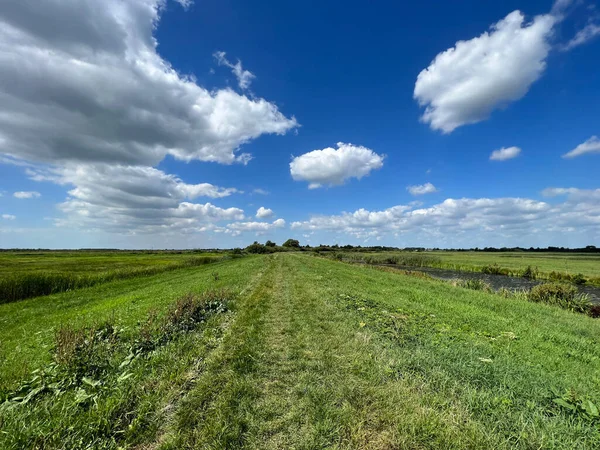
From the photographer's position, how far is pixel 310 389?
506cm

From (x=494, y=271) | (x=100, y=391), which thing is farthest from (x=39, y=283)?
(x=494, y=271)

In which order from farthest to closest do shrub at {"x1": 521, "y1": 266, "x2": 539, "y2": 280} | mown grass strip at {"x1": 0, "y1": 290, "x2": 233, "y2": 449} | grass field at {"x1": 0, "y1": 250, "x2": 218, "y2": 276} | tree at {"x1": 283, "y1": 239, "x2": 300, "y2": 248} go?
tree at {"x1": 283, "y1": 239, "x2": 300, "y2": 248} → shrub at {"x1": 521, "y1": 266, "x2": 539, "y2": 280} → grass field at {"x1": 0, "y1": 250, "x2": 218, "y2": 276} → mown grass strip at {"x1": 0, "y1": 290, "x2": 233, "y2": 449}

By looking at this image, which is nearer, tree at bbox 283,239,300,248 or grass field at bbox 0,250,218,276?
grass field at bbox 0,250,218,276

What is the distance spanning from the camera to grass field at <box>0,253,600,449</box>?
3.85m

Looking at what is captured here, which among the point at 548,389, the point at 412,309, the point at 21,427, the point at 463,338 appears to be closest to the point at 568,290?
the point at 412,309

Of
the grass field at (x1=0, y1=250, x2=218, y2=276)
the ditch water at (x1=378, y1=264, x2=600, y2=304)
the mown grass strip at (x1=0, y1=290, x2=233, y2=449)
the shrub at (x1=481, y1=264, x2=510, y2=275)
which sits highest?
the mown grass strip at (x1=0, y1=290, x2=233, y2=449)

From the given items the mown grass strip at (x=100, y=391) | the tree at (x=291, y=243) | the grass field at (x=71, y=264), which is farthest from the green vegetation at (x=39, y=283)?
the tree at (x=291, y=243)

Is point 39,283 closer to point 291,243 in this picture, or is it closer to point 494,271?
point 494,271

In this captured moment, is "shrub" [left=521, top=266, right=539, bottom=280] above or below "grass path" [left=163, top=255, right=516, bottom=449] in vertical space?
below

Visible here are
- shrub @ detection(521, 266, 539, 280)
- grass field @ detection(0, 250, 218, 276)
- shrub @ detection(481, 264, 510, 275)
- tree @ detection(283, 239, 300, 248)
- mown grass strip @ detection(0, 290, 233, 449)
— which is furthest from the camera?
tree @ detection(283, 239, 300, 248)

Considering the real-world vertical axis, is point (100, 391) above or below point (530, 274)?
above

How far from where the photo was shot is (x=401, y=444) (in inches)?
144

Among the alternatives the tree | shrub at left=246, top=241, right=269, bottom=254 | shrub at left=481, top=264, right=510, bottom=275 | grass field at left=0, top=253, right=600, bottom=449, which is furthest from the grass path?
the tree

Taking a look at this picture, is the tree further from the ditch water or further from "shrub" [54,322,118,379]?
"shrub" [54,322,118,379]
